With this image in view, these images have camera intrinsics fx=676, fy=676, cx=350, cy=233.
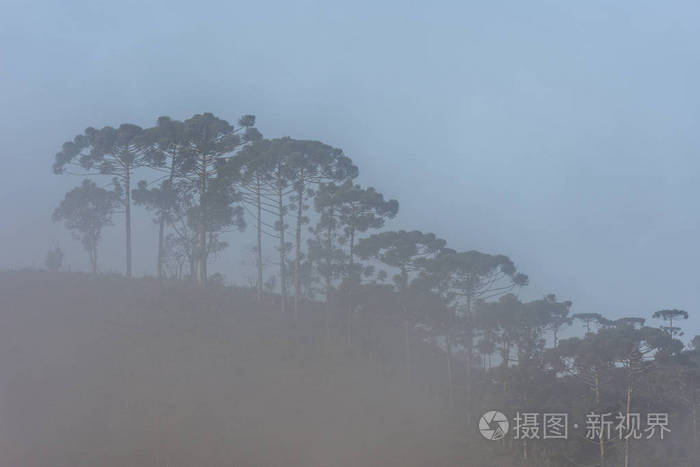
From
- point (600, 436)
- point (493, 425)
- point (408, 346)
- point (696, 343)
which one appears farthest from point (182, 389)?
point (696, 343)

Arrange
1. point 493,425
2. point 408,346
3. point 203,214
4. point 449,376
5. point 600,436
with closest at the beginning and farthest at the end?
point 600,436
point 493,425
point 449,376
point 408,346
point 203,214

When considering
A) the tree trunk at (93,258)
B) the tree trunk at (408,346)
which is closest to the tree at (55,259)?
the tree trunk at (93,258)

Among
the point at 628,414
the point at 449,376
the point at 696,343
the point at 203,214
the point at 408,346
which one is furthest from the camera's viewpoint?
the point at 203,214

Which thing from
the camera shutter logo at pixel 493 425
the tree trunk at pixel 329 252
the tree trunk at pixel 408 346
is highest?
the tree trunk at pixel 329 252

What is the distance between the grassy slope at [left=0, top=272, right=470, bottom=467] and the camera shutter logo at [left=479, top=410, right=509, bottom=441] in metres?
1.59

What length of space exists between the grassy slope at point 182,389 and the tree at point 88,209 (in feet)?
36.6

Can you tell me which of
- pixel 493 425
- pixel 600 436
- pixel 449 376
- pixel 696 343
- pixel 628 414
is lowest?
pixel 493 425

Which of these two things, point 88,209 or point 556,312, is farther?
point 88,209

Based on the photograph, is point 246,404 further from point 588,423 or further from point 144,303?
point 588,423

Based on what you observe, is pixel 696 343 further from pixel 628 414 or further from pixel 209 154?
pixel 209 154

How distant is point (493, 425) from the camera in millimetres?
26906

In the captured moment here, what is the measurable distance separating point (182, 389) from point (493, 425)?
12407 millimetres

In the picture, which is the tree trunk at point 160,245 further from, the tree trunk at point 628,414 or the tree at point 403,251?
the tree trunk at point 628,414

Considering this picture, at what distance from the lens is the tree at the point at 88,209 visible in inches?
1917
